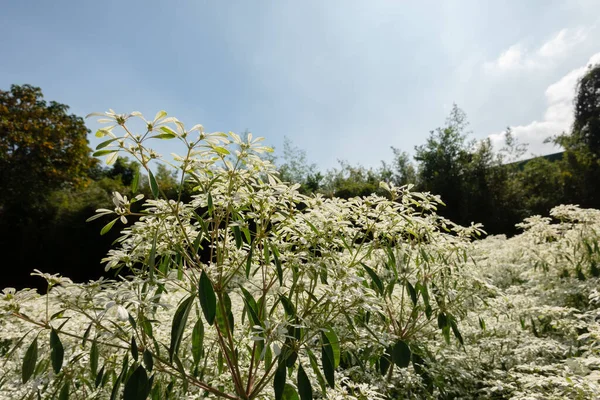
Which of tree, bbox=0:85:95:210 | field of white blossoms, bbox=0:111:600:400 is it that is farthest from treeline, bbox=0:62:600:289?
field of white blossoms, bbox=0:111:600:400

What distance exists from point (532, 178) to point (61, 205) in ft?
41.0

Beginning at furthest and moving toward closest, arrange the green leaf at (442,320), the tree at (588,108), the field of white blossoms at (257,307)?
the tree at (588,108), the green leaf at (442,320), the field of white blossoms at (257,307)

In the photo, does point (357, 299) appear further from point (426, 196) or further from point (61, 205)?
point (61, 205)

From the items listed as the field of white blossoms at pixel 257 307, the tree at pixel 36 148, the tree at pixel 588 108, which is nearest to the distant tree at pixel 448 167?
the tree at pixel 588 108

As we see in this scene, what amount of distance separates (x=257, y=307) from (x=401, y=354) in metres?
0.54

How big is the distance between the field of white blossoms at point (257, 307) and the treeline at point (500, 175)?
6669 mm

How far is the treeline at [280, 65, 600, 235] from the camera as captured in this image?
853 centimetres

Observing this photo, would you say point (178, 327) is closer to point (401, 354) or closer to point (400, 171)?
point (401, 354)

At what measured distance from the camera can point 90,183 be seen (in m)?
9.93

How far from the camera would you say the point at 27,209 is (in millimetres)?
8836

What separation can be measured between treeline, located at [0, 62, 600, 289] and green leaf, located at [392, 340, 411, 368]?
6994 millimetres

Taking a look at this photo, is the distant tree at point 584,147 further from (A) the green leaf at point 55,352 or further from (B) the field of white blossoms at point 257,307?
(A) the green leaf at point 55,352

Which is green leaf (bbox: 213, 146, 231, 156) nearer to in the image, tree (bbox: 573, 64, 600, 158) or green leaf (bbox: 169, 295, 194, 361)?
green leaf (bbox: 169, 295, 194, 361)

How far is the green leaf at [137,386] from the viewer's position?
0.84 metres
